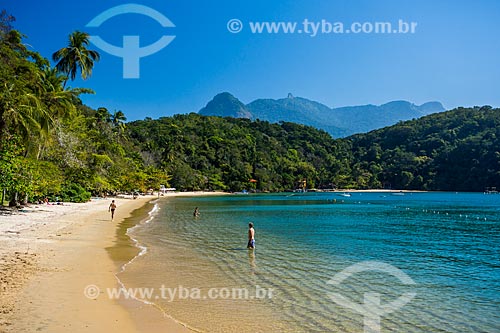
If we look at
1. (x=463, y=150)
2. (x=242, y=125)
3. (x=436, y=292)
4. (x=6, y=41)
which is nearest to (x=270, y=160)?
(x=242, y=125)

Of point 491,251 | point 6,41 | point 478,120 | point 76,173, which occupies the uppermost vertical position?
point 478,120

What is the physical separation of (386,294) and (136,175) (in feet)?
240

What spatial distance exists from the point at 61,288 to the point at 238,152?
418ft

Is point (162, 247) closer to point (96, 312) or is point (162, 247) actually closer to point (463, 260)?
point (96, 312)

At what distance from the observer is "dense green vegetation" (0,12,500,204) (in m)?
42.0

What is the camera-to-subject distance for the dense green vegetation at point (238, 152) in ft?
138

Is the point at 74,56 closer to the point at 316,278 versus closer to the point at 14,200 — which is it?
the point at 14,200

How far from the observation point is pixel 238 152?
452 feet

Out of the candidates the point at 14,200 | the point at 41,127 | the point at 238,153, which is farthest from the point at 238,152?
the point at 41,127

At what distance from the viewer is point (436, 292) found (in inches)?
474

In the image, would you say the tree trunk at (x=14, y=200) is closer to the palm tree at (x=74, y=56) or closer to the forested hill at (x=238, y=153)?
the palm tree at (x=74, y=56)

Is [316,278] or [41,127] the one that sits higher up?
[41,127]

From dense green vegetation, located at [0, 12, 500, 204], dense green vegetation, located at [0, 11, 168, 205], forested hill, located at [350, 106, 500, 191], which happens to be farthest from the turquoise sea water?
forested hill, located at [350, 106, 500, 191]

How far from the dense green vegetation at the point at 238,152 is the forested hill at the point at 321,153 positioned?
356 mm
